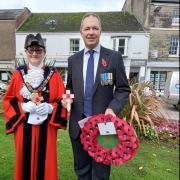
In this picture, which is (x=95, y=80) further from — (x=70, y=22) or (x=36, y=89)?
(x=70, y=22)

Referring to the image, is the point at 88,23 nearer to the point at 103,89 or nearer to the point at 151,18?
the point at 103,89

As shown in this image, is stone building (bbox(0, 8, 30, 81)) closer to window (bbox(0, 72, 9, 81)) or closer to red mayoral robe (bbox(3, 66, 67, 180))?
window (bbox(0, 72, 9, 81))

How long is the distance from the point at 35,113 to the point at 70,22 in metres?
15.2

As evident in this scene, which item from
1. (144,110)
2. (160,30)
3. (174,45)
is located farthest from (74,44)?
(144,110)

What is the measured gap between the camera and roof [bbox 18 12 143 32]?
50.8 ft

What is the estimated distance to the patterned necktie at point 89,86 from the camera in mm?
1875

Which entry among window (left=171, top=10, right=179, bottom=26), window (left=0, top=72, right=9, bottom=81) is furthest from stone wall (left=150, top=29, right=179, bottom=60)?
window (left=0, top=72, right=9, bottom=81)

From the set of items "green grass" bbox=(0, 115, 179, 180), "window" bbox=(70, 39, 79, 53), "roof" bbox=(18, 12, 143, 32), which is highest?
"roof" bbox=(18, 12, 143, 32)

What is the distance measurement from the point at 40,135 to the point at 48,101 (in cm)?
32

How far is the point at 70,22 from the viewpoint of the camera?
1627cm

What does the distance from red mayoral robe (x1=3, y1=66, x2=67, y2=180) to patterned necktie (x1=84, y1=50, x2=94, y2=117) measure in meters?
0.29

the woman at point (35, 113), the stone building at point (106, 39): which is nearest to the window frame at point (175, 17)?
the stone building at point (106, 39)

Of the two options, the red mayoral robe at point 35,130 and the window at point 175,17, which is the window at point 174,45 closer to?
the window at point 175,17

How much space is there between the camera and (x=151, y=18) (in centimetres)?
1544
